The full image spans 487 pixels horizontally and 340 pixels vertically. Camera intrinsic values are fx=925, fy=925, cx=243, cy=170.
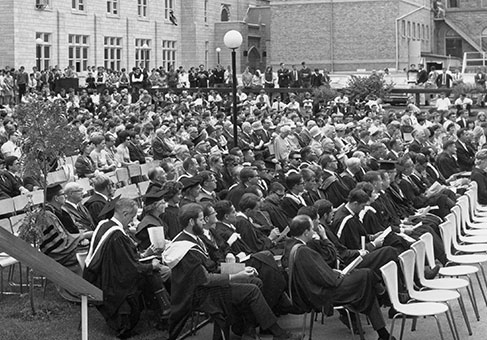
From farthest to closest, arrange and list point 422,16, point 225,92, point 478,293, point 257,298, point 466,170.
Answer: point 422,16
point 225,92
point 466,170
point 478,293
point 257,298

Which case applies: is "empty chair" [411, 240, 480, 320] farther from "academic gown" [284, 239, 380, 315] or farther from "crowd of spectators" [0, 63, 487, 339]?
"academic gown" [284, 239, 380, 315]

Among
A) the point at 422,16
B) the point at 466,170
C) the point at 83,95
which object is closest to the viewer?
the point at 466,170

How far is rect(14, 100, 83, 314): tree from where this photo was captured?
1138 cm

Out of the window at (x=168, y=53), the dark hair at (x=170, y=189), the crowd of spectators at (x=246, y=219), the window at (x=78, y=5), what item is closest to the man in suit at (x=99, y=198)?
the crowd of spectators at (x=246, y=219)

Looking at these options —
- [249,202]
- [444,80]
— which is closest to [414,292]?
[249,202]

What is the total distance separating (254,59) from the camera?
69.4m

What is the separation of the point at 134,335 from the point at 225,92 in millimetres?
35905

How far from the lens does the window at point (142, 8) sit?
5806 cm

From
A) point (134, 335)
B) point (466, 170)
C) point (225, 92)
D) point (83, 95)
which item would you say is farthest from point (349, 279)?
point (225, 92)

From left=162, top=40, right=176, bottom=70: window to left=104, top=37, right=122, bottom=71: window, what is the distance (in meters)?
5.72

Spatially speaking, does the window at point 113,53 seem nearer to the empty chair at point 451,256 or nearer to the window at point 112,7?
the window at point 112,7

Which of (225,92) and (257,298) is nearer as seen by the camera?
(257,298)

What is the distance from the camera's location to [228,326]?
991 centimetres

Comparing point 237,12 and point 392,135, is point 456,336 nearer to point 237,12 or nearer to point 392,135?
point 392,135
